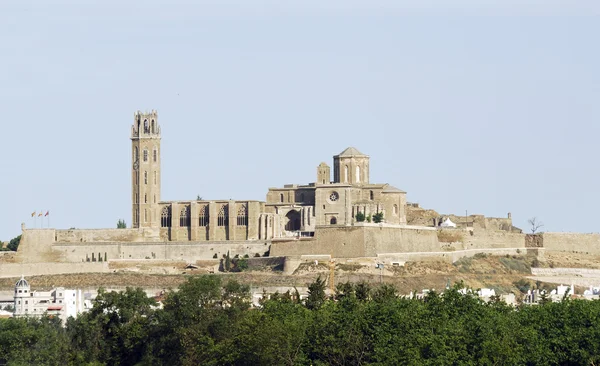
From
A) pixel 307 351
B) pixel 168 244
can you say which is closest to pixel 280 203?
pixel 168 244

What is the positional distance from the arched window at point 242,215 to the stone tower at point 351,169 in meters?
5.49

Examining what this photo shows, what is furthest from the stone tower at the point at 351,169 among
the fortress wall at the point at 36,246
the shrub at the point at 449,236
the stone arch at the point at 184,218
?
the fortress wall at the point at 36,246

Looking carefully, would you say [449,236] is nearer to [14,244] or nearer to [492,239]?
[492,239]

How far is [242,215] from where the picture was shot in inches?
3829

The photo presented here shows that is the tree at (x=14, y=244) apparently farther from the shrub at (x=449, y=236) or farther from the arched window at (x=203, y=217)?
the shrub at (x=449, y=236)

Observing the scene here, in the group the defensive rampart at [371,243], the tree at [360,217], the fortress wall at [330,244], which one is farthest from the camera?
the tree at [360,217]

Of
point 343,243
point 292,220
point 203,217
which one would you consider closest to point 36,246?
point 203,217

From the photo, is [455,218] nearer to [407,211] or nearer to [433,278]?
[407,211]

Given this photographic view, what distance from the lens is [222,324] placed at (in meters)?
63.3

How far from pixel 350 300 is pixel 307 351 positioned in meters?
6.44

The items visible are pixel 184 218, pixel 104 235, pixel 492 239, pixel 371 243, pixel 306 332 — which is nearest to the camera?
pixel 306 332

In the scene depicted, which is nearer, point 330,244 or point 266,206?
point 330,244

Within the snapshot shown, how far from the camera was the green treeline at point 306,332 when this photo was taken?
56.6 m

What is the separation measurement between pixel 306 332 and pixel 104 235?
38.7 meters
